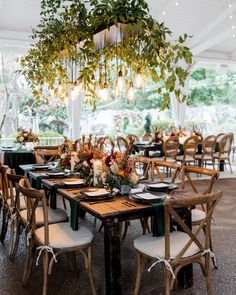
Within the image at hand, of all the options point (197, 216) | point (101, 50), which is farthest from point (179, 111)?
point (197, 216)

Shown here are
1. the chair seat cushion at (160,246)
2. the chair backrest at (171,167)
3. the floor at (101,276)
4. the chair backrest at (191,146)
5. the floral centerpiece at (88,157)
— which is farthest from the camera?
the chair backrest at (191,146)

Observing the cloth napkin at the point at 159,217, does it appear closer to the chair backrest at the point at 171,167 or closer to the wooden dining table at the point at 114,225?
the wooden dining table at the point at 114,225

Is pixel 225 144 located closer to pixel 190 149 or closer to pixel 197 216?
pixel 190 149

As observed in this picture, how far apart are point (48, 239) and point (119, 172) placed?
2.64 feet

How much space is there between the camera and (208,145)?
772 cm

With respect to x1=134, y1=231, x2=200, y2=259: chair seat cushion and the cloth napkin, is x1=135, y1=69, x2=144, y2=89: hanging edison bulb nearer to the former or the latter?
the cloth napkin

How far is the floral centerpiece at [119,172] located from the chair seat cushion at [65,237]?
482mm

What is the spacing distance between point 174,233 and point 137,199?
410mm

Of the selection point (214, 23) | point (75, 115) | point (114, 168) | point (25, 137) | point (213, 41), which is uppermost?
point (214, 23)

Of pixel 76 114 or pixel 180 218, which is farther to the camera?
pixel 76 114

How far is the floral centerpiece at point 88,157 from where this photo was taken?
3.35 m

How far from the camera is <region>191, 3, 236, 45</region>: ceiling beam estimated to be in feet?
28.8

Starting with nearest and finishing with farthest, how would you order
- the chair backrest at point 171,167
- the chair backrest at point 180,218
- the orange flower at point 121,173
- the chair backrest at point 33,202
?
the chair backrest at point 180,218 < the chair backrest at point 33,202 < the orange flower at point 121,173 < the chair backrest at point 171,167

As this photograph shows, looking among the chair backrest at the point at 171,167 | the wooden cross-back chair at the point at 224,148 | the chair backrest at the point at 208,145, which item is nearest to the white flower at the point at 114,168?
the chair backrest at the point at 171,167
